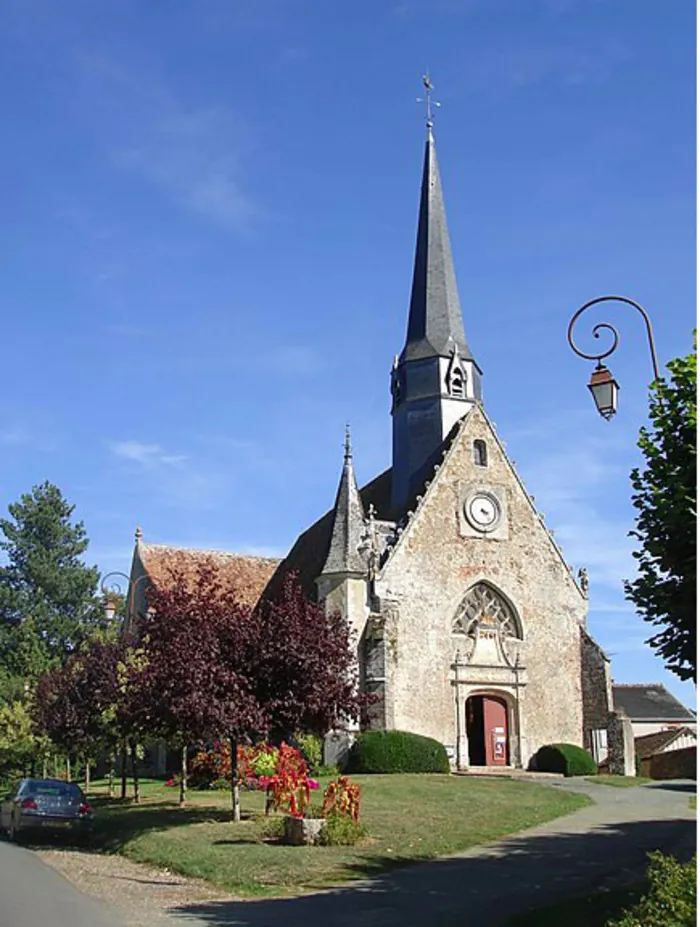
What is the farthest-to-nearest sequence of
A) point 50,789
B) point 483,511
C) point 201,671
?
point 483,511
point 50,789
point 201,671

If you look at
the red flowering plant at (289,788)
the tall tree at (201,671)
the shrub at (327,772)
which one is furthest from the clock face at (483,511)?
the tall tree at (201,671)

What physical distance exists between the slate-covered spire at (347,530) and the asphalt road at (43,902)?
16.6 m

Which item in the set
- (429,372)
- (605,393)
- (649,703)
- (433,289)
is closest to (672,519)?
(605,393)

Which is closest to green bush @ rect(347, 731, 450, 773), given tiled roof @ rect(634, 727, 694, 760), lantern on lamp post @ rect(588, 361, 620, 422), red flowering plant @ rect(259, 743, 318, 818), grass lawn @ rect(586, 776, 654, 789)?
grass lawn @ rect(586, 776, 654, 789)

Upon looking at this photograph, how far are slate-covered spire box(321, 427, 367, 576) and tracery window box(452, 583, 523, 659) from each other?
387cm

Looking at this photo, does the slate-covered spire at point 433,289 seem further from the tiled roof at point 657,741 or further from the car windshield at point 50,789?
the car windshield at point 50,789

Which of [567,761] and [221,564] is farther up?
[221,564]

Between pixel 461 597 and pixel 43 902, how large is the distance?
72.3ft

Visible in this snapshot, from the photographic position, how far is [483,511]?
1304 inches

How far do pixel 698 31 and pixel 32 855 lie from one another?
51.4 feet

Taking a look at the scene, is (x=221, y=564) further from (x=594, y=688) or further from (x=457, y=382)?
(x=594, y=688)

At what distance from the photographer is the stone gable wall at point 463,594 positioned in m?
30.7

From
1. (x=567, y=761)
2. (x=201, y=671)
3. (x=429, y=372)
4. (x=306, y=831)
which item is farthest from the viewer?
(x=429, y=372)

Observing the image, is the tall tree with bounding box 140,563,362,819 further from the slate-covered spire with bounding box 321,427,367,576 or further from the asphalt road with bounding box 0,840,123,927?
the slate-covered spire with bounding box 321,427,367,576
